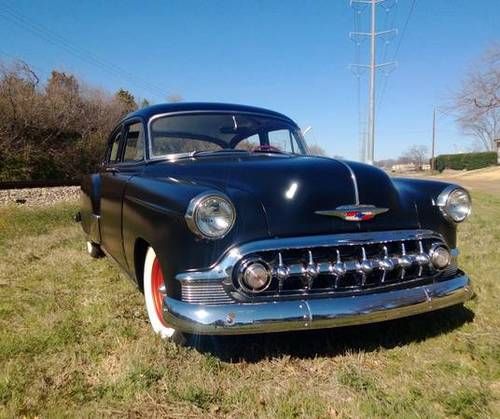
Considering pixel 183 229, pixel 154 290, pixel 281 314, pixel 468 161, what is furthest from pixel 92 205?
pixel 468 161

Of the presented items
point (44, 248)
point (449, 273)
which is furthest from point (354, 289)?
point (44, 248)

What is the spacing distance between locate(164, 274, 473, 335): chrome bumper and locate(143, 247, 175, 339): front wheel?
18.7 inches

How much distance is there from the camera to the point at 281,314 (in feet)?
7.95

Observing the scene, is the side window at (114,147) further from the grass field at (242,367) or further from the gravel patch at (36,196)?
the gravel patch at (36,196)

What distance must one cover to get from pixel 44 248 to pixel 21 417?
432cm

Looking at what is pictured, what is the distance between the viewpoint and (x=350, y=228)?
269cm

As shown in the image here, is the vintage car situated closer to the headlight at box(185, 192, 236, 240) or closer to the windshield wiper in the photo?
the headlight at box(185, 192, 236, 240)

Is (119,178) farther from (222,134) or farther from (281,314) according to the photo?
(281,314)

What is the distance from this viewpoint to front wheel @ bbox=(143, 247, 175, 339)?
9.98 ft

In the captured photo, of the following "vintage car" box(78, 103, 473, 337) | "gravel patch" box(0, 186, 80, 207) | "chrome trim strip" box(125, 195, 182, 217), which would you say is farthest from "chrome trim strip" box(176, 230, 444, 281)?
"gravel patch" box(0, 186, 80, 207)

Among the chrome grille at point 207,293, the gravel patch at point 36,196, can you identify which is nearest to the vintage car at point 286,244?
the chrome grille at point 207,293

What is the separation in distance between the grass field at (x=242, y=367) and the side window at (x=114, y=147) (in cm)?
135

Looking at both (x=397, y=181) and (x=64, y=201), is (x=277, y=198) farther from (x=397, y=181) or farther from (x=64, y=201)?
(x=64, y=201)

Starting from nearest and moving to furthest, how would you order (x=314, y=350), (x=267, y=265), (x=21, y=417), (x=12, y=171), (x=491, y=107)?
(x=21, y=417) → (x=267, y=265) → (x=314, y=350) → (x=12, y=171) → (x=491, y=107)
